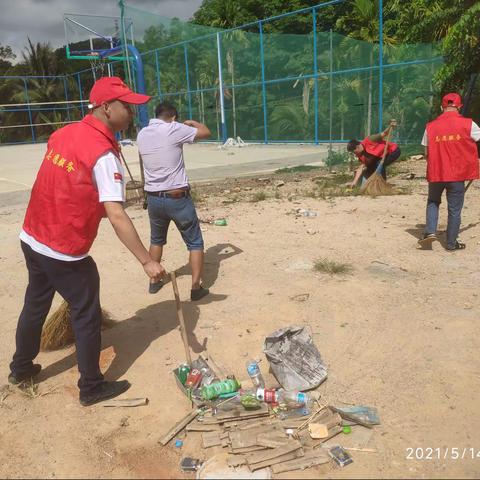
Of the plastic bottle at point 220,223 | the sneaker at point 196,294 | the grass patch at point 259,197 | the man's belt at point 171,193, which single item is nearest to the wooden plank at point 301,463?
the sneaker at point 196,294

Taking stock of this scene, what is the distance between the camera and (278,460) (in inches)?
92.5

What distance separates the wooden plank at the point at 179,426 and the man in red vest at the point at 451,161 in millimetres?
3538

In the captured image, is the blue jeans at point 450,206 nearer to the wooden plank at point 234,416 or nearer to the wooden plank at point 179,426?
the wooden plank at point 234,416

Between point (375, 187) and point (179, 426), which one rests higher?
point (375, 187)

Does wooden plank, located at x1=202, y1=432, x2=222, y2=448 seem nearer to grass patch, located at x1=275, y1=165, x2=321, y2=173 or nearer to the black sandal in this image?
the black sandal

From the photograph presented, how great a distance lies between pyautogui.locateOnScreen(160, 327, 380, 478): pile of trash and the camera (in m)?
2.35

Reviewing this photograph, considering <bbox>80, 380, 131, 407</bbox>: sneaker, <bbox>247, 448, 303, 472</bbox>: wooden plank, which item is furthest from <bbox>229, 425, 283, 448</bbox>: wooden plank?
<bbox>80, 380, 131, 407</bbox>: sneaker

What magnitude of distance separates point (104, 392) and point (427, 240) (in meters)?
3.77

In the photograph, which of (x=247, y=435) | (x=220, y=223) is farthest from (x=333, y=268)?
(x=247, y=435)

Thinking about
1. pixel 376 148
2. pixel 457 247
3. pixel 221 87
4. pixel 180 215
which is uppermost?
pixel 221 87

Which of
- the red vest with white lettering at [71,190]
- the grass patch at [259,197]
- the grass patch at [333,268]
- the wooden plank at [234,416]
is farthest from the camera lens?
the grass patch at [259,197]

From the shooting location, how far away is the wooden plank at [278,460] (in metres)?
2.31

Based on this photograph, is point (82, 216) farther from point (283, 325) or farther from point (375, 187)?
point (375, 187)

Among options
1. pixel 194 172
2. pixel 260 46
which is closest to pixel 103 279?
pixel 194 172
